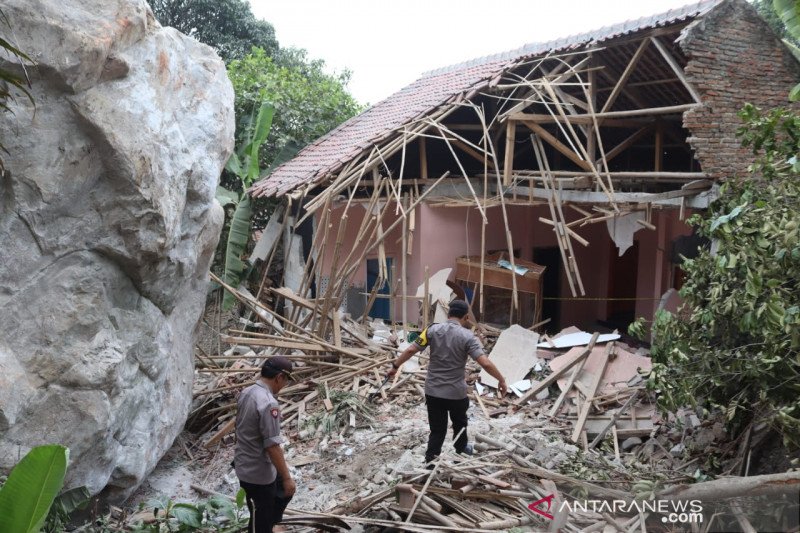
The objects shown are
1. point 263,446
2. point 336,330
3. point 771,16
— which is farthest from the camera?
point 771,16

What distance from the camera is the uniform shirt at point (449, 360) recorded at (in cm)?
604

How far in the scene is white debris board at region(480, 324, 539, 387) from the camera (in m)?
8.90

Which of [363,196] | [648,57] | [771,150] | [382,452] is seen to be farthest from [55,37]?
[648,57]

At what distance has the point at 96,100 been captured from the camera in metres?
5.24

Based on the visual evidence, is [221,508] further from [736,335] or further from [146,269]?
[736,335]

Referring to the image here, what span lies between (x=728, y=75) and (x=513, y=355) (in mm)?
4707

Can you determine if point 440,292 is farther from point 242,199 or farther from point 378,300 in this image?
point 242,199

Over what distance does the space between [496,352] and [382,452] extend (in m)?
2.78

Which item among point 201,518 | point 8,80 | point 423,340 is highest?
point 8,80

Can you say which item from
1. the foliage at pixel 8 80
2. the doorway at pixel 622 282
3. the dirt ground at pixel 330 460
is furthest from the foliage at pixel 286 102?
the foliage at pixel 8 80

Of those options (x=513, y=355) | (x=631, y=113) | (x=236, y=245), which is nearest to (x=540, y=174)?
(x=631, y=113)

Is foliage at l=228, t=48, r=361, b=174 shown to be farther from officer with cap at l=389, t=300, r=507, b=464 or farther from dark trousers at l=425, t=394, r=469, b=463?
dark trousers at l=425, t=394, r=469, b=463

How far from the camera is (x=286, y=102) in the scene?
15266 millimetres

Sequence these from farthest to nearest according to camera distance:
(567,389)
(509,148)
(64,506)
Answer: (509,148) → (567,389) → (64,506)
